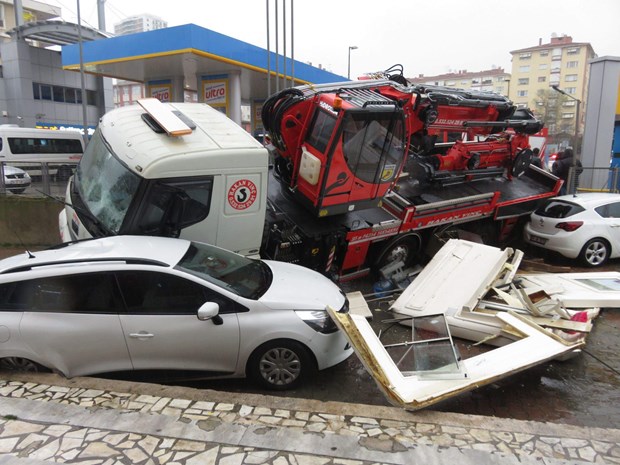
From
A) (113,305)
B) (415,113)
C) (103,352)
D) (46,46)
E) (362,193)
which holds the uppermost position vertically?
(46,46)

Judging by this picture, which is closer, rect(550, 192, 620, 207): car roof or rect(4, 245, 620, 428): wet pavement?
rect(4, 245, 620, 428): wet pavement

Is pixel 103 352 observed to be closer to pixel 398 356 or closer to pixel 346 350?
pixel 346 350

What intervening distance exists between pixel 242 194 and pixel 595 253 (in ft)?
22.7

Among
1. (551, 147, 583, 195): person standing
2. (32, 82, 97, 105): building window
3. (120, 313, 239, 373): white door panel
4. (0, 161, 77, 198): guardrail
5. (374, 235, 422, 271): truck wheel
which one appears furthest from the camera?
(32, 82, 97, 105): building window

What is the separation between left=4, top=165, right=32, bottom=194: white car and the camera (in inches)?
A: 405

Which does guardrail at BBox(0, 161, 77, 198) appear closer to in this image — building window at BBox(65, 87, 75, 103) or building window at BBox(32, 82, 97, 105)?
building window at BBox(32, 82, 97, 105)

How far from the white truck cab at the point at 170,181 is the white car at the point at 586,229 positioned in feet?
19.6

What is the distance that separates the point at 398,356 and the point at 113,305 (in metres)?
2.77

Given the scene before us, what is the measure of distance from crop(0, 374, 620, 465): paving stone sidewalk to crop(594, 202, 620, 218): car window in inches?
256

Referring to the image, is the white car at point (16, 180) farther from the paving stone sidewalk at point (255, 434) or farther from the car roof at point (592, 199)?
the car roof at point (592, 199)

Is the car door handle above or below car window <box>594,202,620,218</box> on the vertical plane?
below

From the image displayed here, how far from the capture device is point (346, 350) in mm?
4746

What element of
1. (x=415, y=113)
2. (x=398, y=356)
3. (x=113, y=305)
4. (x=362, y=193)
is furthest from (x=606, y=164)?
→ (x=113, y=305)

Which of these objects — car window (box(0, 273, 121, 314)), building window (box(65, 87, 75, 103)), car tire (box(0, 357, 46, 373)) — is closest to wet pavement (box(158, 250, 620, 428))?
car window (box(0, 273, 121, 314))
